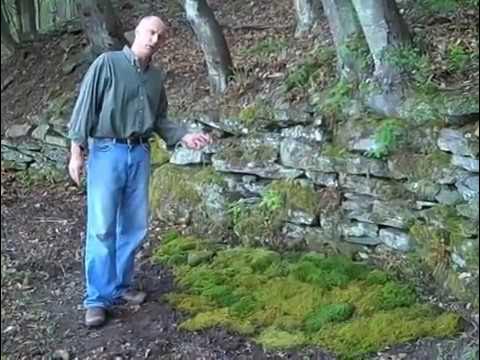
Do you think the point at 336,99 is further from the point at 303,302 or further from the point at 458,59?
the point at 303,302

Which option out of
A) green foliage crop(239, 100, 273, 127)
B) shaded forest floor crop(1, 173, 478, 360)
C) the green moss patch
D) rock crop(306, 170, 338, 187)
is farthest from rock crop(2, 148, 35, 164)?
rock crop(306, 170, 338, 187)

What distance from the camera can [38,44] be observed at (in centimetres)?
736

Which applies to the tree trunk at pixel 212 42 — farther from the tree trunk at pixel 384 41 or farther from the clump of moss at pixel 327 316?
the clump of moss at pixel 327 316

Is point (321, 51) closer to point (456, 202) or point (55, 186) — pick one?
point (456, 202)

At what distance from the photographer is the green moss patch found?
4227 mm

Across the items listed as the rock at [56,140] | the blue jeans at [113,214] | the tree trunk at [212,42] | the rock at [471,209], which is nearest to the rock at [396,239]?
the rock at [471,209]

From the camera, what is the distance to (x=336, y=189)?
5.33m

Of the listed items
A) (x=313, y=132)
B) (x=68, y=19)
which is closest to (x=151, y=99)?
(x=313, y=132)

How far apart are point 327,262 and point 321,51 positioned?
1.84 m

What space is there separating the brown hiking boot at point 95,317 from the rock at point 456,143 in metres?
2.16

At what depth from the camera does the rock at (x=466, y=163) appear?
4.42 metres

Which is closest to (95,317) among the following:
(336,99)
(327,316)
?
(327,316)

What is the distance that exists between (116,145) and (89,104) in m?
0.28

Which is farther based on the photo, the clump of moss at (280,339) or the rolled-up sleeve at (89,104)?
the rolled-up sleeve at (89,104)
